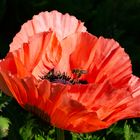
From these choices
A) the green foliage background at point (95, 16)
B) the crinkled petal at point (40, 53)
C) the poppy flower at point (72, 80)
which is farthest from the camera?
the green foliage background at point (95, 16)

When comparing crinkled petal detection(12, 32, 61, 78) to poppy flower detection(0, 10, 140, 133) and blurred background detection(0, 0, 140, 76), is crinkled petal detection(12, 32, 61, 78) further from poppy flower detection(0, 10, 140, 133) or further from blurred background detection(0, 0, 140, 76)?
blurred background detection(0, 0, 140, 76)

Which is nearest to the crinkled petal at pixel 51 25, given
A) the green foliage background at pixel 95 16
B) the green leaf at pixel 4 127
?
the green leaf at pixel 4 127

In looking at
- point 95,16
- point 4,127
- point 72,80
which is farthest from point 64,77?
point 95,16

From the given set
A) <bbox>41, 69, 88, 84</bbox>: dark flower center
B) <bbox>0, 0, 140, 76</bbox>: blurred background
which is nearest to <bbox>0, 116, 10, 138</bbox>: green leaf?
<bbox>41, 69, 88, 84</bbox>: dark flower center

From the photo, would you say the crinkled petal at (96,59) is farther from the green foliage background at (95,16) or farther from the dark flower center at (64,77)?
the green foliage background at (95,16)

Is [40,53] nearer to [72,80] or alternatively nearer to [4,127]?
[72,80]

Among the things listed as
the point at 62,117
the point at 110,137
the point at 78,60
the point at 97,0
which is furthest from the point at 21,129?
the point at 97,0
